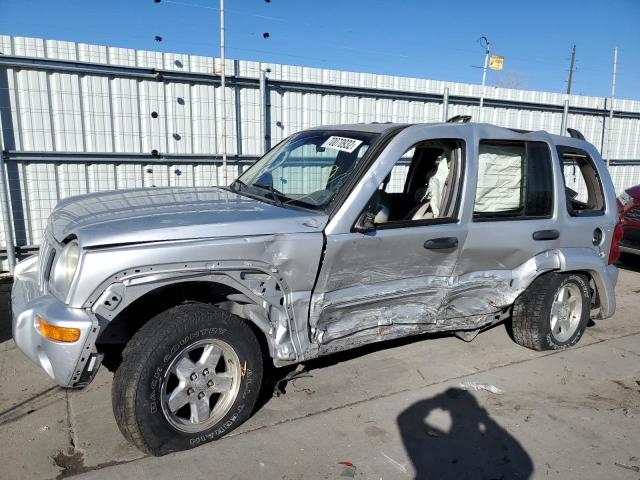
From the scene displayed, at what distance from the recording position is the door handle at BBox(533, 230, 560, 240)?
4.21 meters

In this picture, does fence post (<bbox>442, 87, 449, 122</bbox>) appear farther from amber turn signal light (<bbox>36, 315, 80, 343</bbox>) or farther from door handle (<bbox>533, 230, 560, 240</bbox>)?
amber turn signal light (<bbox>36, 315, 80, 343</bbox>)

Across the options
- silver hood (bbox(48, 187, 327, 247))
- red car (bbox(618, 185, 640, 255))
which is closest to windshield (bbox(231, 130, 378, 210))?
silver hood (bbox(48, 187, 327, 247))

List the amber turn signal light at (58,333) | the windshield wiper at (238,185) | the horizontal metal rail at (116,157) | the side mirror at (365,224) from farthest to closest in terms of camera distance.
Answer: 1. the horizontal metal rail at (116,157)
2. the windshield wiper at (238,185)
3. the side mirror at (365,224)
4. the amber turn signal light at (58,333)

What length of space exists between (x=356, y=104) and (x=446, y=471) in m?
6.60

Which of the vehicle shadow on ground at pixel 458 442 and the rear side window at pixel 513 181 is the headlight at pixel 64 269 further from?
the rear side window at pixel 513 181

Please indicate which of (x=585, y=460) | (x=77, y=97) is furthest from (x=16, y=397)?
(x=77, y=97)

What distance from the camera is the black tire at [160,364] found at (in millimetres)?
2752

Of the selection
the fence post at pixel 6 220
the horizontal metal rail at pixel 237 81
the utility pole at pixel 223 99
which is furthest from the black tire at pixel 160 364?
the horizontal metal rail at pixel 237 81

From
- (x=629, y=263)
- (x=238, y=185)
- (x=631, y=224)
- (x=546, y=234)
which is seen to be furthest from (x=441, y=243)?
(x=629, y=263)

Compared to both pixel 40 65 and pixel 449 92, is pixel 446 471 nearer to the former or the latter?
pixel 40 65

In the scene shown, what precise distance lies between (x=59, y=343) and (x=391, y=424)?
208 centimetres

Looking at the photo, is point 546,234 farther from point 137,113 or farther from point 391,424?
point 137,113

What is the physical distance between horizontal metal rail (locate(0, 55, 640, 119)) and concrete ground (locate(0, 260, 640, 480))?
140 inches

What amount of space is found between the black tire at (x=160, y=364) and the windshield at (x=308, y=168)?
3.22 feet
